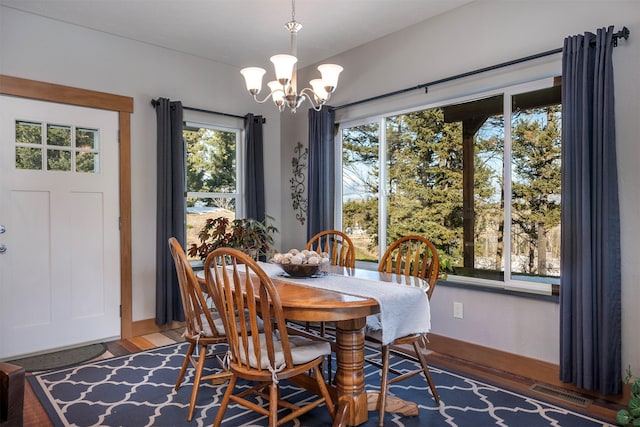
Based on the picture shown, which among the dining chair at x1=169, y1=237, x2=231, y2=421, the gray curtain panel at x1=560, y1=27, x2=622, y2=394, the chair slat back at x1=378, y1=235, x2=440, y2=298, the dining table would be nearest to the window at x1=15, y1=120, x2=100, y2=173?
the dining chair at x1=169, y1=237, x2=231, y2=421

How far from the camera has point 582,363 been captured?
98.0 inches

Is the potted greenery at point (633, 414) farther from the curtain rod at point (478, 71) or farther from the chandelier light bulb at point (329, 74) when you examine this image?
the chandelier light bulb at point (329, 74)

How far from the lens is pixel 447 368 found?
3039 millimetres

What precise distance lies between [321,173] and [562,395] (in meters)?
2.58

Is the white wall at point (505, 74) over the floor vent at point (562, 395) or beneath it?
over

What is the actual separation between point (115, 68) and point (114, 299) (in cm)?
199

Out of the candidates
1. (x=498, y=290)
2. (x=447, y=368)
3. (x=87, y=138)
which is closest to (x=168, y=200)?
(x=87, y=138)

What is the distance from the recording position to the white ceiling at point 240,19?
10.5 ft

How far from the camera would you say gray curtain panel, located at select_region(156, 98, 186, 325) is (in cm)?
389

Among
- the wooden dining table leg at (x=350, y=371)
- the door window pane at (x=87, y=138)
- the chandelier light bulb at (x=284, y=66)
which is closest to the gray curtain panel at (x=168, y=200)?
the door window pane at (x=87, y=138)

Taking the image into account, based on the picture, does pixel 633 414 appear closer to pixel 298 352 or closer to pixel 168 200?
pixel 298 352

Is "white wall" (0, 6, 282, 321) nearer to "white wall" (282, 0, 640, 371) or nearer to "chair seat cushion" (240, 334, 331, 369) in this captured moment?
"white wall" (282, 0, 640, 371)

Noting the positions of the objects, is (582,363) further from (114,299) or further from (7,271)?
(7,271)

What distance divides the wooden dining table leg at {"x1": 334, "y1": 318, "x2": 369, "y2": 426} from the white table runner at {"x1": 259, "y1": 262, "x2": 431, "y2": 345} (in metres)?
0.14
